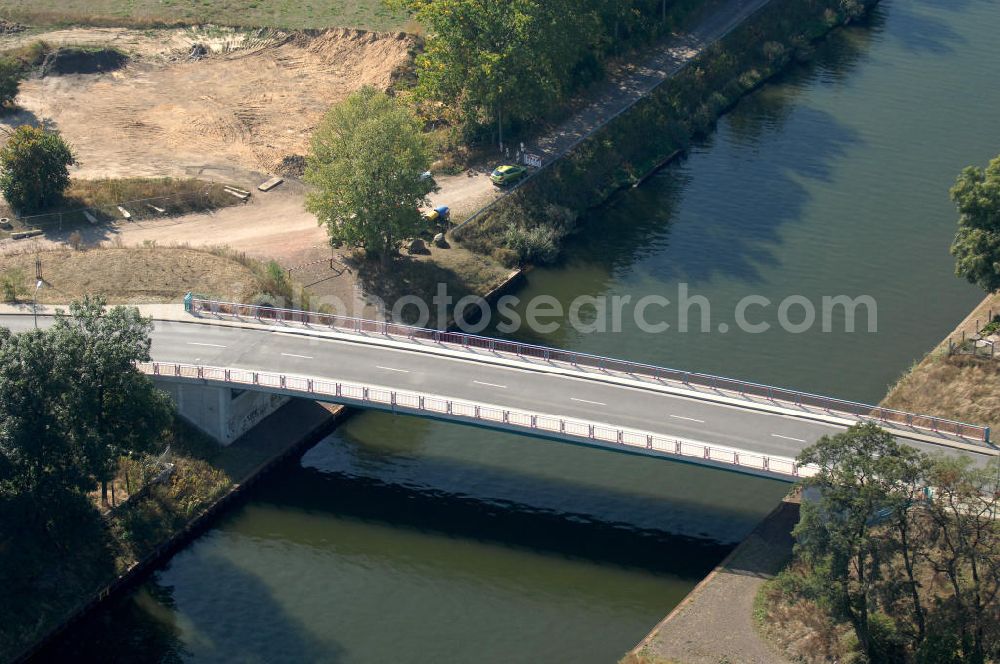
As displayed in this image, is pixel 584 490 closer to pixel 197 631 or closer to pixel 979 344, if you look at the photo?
pixel 197 631

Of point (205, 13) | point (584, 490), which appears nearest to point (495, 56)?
point (205, 13)

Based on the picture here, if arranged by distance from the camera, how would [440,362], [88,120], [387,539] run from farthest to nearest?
[88,120]
[440,362]
[387,539]

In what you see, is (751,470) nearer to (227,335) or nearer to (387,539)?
(387,539)

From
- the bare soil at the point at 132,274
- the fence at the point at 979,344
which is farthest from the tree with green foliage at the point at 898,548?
the bare soil at the point at 132,274

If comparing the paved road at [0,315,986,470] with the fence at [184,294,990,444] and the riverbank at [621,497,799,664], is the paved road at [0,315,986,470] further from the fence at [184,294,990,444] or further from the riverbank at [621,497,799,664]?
the riverbank at [621,497,799,664]

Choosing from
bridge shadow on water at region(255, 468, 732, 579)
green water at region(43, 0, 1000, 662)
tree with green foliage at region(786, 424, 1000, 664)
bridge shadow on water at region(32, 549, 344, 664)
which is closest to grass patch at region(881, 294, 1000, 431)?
green water at region(43, 0, 1000, 662)

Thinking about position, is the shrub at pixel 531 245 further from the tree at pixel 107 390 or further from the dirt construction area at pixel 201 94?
the tree at pixel 107 390

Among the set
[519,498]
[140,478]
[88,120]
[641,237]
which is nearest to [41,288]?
[140,478]
